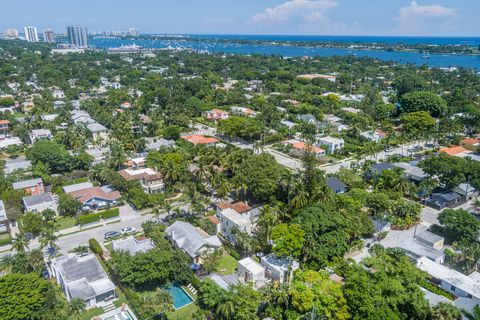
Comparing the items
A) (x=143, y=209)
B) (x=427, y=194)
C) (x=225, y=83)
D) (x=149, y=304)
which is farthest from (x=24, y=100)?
(x=427, y=194)

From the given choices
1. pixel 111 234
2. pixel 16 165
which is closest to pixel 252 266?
pixel 111 234

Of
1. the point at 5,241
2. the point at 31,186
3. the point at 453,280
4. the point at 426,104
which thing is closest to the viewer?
the point at 453,280

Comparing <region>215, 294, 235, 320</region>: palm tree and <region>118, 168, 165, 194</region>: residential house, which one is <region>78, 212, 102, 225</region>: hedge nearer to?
<region>118, 168, 165, 194</region>: residential house

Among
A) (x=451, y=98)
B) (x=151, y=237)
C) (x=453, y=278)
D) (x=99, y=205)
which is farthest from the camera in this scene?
(x=451, y=98)

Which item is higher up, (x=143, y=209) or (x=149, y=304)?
(x=149, y=304)

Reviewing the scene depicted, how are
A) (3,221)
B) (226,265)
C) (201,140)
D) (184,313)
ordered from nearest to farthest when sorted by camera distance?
1. (184,313)
2. (226,265)
3. (3,221)
4. (201,140)

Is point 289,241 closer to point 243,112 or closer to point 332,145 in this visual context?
point 332,145

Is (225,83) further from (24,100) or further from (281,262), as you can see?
(281,262)
